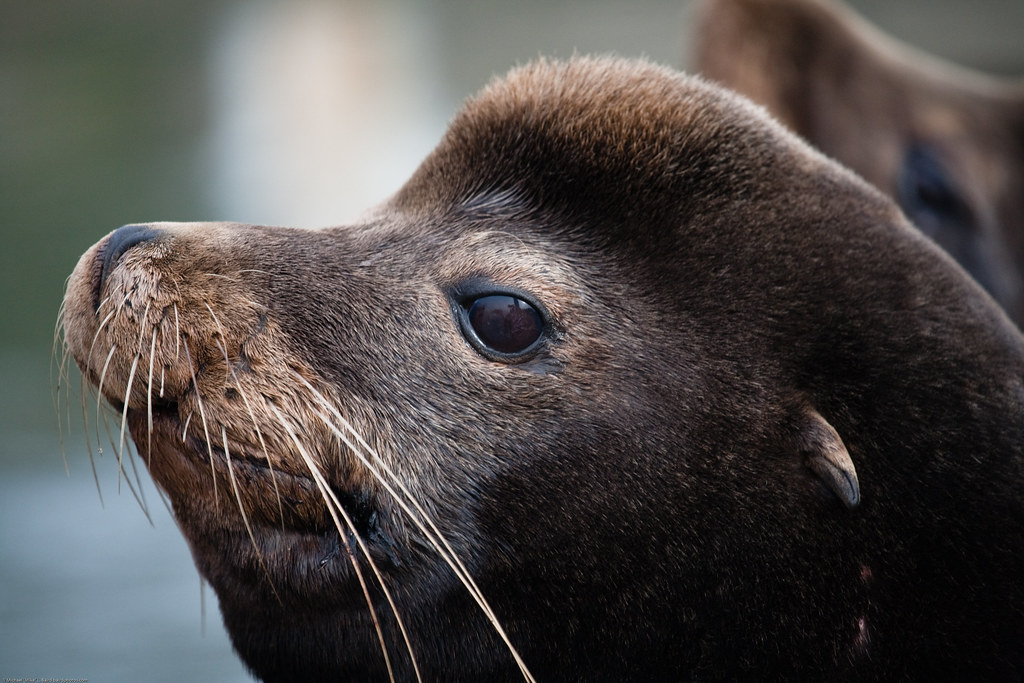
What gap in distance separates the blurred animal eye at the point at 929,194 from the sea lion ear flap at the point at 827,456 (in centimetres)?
369

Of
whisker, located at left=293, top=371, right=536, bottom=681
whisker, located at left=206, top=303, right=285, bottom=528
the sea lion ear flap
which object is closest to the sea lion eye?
whisker, located at left=293, top=371, right=536, bottom=681

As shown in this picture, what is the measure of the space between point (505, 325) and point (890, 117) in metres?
4.01

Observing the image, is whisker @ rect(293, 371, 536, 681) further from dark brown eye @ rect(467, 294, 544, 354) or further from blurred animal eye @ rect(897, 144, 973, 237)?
blurred animal eye @ rect(897, 144, 973, 237)

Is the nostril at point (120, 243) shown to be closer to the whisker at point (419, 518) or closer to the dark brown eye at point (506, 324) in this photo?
the whisker at point (419, 518)

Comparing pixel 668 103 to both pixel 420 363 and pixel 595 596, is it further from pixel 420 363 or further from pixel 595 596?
pixel 595 596

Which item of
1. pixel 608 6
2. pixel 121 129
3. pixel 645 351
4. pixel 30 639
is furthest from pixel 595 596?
pixel 608 6

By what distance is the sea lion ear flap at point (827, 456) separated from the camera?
2.25 meters

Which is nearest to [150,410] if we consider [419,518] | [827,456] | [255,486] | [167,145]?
[255,486]

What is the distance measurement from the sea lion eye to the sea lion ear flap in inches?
21.7

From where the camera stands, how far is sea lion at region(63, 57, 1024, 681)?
2.20 metres

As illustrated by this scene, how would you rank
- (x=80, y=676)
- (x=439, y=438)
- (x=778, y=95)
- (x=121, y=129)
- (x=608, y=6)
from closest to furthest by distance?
(x=439, y=438), (x=80, y=676), (x=778, y=95), (x=121, y=129), (x=608, y=6)

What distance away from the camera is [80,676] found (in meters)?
3.59

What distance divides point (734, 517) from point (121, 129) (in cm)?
928

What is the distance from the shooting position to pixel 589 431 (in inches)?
89.3
